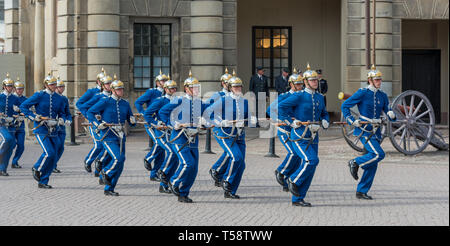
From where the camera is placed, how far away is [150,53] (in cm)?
2362

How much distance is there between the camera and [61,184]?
13461 millimetres

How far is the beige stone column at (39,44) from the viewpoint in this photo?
26469mm

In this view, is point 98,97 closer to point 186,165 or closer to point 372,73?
point 186,165

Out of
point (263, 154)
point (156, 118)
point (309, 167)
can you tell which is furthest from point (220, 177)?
point (263, 154)

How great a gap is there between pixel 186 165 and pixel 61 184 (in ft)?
9.79

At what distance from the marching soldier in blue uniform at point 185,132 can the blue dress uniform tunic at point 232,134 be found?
0.24 metres

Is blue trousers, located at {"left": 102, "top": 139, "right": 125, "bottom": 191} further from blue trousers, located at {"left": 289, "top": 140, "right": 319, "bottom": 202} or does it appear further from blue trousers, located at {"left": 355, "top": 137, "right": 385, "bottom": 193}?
blue trousers, located at {"left": 355, "top": 137, "right": 385, "bottom": 193}

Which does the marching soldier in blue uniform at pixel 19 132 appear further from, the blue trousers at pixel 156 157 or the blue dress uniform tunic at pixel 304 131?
the blue dress uniform tunic at pixel 304 131

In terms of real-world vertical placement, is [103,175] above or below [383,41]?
below

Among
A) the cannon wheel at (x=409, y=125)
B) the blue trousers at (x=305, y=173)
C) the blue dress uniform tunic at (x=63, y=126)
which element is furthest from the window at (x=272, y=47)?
the blue trousers at (x=305, y=173)

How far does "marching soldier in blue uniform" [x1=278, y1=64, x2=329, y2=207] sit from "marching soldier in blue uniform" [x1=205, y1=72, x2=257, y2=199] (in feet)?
2.20

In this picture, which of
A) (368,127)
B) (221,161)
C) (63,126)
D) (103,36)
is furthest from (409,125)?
(103,36)

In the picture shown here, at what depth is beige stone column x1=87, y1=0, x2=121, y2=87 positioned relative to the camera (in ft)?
74.4

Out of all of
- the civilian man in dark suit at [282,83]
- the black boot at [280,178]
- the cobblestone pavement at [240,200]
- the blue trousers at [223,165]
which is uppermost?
the civilian man in dark suit at [282,83]
